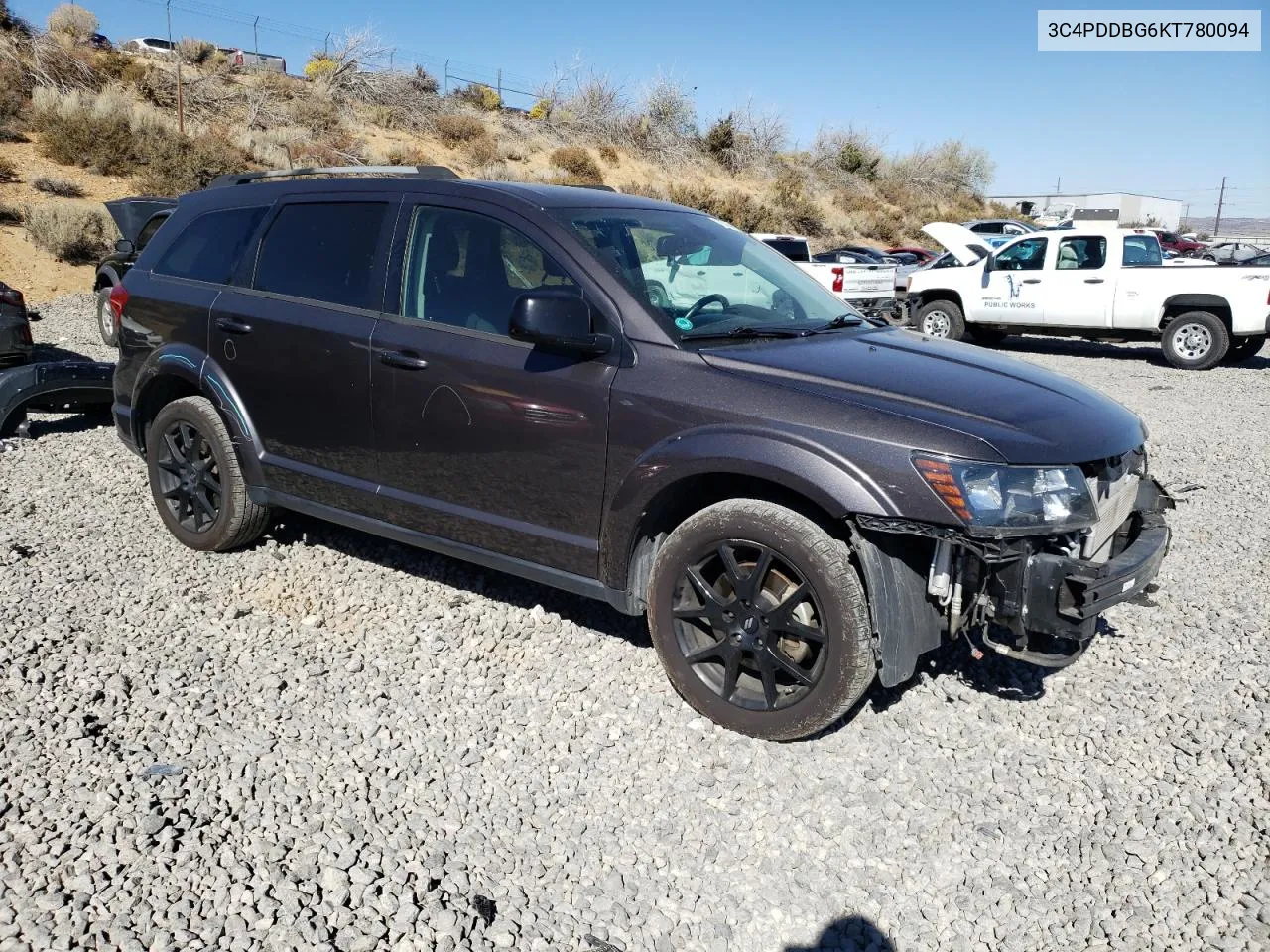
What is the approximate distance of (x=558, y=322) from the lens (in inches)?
141

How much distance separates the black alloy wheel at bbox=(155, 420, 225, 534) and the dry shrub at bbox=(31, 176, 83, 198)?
18.7 metres

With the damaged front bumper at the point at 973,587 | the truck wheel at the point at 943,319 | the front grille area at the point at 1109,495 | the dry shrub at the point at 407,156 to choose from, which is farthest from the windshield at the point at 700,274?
the dry shrub at the point at 407,156

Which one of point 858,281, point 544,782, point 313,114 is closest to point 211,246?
point 544,782

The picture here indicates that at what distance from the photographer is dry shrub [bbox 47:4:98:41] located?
30344 millimetres

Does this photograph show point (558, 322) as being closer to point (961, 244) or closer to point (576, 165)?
point (961, 244)

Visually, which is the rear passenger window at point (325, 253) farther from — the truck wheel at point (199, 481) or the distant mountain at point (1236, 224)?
the distant mountain at point (1236, 224)

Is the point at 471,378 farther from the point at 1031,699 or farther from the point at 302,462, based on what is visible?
the point at 1031,699

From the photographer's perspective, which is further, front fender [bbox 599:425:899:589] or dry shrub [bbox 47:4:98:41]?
dry shrub [bbox 47:4:98:41]

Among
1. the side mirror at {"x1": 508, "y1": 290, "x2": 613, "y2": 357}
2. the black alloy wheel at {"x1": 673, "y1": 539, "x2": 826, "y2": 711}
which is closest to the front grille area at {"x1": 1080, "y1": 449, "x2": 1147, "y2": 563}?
the black alloy wheel at {"x1": 673, "y1": 539, "x2": 826, "y2": 711}

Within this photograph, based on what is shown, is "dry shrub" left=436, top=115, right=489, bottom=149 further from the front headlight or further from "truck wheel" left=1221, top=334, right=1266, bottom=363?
the front headlight

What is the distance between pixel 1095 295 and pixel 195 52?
29140 mm

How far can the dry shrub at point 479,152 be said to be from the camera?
32.5m

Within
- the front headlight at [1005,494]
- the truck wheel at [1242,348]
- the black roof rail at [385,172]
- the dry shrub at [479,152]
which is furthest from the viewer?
the dry shrub at [479,152]

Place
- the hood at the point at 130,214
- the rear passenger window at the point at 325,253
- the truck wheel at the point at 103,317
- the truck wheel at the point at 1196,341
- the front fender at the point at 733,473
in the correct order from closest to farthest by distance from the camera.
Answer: the front fender at the point at 733,473
the rear passenger window at the point at 325,253
the hood at the point at 130,214
the truck wheel at the point at 103,317
the truck wheel at the point at 1196,341
